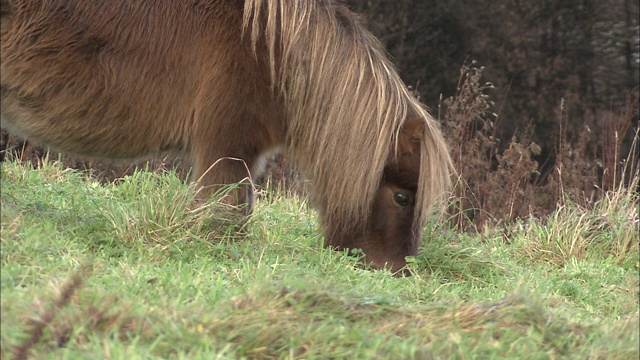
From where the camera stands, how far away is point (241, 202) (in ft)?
15.2

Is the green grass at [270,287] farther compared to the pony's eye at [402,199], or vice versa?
the pony's eye at [402,199]

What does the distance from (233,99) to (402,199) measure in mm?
1035

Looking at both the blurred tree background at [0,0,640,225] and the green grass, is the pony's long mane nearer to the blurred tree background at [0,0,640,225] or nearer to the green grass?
the green grass

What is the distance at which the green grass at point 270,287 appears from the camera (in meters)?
2.84

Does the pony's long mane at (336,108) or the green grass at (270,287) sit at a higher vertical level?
the pony's long mane at (336,108)

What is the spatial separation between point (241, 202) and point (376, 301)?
56.7 inches

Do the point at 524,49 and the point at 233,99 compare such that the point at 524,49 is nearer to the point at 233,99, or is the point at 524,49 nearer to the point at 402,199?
the point at 402,199

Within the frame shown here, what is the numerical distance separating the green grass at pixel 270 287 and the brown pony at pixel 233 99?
28cm

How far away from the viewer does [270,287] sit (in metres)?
3.23

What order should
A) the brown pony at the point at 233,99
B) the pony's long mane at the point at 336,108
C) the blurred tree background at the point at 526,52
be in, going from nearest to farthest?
the brown pony at the point at 233,99
the pony's long mane at the point at 336,108
the blurred tree background at the point at 526,52

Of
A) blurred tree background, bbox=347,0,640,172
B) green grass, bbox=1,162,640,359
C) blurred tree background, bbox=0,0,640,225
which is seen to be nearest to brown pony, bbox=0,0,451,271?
green grass, bbox=1,162,640,359

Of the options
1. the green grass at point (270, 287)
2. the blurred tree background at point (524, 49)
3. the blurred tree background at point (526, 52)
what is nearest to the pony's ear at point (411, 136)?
the green grass at point (270, 287)

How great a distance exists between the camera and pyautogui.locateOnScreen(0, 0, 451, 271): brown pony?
4.45m

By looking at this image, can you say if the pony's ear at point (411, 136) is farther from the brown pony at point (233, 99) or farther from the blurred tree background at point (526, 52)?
the blurred tree background at point (526, 52)
